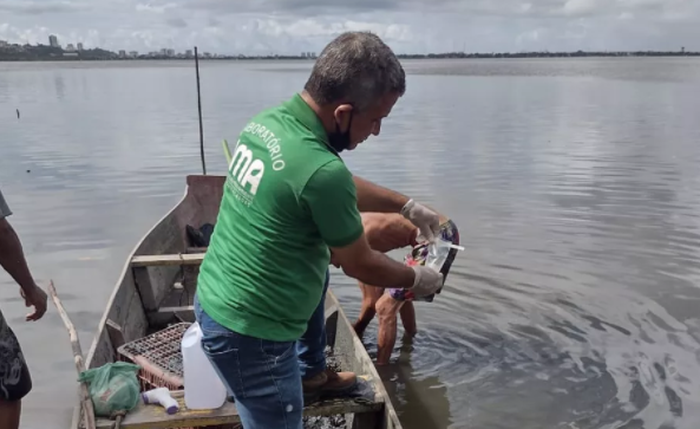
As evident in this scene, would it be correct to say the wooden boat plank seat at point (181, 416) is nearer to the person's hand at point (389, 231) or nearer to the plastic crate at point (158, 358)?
the plastic crate at point (158, 358)

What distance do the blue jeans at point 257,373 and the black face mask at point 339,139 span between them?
756 millimetres

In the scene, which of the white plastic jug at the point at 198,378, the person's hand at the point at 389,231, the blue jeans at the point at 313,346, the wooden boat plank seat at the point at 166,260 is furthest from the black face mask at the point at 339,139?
the wooden boat plank seat at the point at 166,260

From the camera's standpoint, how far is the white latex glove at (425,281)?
2.61 m

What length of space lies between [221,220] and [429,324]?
4.80m

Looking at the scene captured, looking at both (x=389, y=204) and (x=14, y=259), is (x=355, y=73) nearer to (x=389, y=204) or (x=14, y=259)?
(x=389, y=204)

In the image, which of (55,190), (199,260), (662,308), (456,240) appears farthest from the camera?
(55,190)

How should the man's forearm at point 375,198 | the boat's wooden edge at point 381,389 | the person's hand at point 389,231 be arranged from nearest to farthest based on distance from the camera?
the man's forearm at point 375,198 < the boat's wooden edge at point 381,389 < the person's hand at point 389,231

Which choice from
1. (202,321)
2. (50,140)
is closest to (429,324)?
(202,321)

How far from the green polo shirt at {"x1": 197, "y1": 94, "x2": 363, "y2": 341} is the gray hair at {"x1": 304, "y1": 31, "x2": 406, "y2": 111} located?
11cm

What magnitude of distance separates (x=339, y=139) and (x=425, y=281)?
699mm

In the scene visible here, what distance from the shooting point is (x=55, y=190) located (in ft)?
44.0

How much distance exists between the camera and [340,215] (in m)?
2.14

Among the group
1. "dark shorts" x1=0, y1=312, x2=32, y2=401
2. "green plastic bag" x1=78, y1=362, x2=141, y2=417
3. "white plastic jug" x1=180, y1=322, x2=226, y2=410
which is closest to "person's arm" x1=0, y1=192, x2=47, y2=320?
"dark shorts" x1=0, y1=312, x2=32, y2=401

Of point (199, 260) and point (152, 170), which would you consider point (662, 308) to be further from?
point (152, 170)
